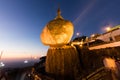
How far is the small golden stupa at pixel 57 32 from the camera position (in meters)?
5.81

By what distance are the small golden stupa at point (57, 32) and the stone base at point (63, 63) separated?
0.43 meters

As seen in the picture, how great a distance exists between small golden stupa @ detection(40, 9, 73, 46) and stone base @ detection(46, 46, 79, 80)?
432 millimetres

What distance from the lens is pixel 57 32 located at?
5.80m

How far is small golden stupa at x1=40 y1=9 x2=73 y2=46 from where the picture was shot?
5.81 meters

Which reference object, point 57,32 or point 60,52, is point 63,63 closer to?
point 60,52

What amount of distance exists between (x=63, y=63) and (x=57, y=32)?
4.91 ft

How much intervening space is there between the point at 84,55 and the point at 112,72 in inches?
93.4

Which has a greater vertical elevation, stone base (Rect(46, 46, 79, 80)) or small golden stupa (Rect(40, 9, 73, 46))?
small golden stupa (Rect(40, 9, 73, 46))

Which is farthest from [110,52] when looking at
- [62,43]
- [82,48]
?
[62,43]

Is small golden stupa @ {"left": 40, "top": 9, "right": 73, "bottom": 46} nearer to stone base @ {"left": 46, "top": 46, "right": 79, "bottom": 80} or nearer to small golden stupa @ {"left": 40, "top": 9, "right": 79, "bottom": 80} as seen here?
small golden stupa @ {"left": 40, "top": 9, "right": 79, "bottom": 80}

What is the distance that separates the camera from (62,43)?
602 centimetres

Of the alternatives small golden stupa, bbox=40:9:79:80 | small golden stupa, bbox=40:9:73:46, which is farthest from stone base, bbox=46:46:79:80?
small golden stupa, bbox=40:9:73:46

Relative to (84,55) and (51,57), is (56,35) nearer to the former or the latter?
(51,57)

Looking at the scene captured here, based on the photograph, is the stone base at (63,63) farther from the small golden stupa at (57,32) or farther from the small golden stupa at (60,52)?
the small golden stupa at (57,32)
